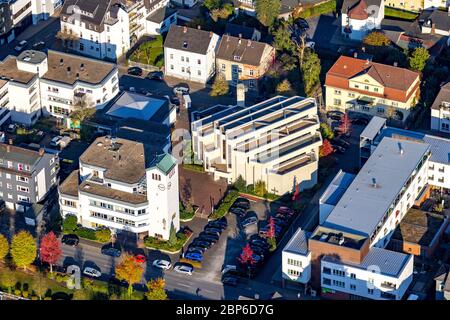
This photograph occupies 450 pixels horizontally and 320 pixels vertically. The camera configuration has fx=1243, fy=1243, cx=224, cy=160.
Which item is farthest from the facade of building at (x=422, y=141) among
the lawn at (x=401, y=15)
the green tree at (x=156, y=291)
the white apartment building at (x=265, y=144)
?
the lawn at (x=401, y=15)

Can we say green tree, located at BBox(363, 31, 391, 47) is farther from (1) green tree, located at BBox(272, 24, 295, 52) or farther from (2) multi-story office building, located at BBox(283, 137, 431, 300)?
(2) multi-story office building, located at BBox(283, 137, 431, 300)

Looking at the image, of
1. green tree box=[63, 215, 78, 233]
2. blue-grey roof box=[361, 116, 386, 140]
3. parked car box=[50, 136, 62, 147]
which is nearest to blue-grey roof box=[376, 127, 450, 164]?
blue-grey roof box=[361, 116, 386, 140]

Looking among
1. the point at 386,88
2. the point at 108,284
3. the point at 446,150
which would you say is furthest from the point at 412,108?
the point at 108,284

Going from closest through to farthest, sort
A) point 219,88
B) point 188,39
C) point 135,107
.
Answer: point 135,107
point 219,88
point 188,39

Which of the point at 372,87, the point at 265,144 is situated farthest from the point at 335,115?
the point at 265,144

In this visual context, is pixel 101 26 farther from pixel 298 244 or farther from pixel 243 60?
pixel 298 244

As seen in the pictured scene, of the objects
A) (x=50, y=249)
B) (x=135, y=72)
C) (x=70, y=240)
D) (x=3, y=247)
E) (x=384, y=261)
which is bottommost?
(x=70, y=240)

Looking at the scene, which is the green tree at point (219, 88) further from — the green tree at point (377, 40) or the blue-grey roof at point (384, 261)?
the blue-grey roof at point (384, 261)
